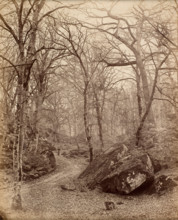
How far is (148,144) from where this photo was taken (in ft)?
39.2

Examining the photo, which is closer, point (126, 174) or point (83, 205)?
point (83, 205)

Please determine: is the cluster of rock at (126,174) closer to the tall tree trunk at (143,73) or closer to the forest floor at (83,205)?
the forest floor at (83,205)

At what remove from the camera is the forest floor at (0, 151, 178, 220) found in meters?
7.55

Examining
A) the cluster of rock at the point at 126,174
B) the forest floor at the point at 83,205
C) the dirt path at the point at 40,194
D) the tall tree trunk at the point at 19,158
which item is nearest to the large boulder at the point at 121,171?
the cluster of rock at the point at 126,174

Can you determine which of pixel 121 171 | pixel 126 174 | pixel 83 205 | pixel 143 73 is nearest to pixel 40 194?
pixel 83 205

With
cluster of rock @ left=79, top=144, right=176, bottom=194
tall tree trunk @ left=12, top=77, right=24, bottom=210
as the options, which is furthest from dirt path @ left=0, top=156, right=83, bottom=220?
cluster of rock @ left=79, top=144, right=176, bottom=194

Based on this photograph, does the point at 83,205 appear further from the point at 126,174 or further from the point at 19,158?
the point at 19,158

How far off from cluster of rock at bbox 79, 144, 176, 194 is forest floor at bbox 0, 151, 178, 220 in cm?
34

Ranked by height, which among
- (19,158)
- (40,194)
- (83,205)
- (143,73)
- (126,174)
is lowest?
(83,205)

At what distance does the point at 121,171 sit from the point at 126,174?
0.30 m

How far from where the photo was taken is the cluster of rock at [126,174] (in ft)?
30.0

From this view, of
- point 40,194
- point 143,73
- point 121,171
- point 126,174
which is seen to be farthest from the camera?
point 143,73

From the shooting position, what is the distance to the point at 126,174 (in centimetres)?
929

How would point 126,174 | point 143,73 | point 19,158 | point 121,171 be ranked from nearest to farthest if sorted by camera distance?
1. point 19,158
2. point 126,174
3. point 121,171
4. point 143,73
